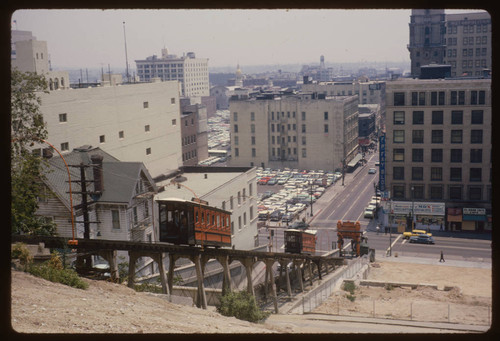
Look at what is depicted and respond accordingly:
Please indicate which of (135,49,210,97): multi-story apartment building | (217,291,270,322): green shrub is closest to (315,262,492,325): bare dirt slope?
(217,291,270,322): green shrub

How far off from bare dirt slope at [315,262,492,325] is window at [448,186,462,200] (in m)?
11.8

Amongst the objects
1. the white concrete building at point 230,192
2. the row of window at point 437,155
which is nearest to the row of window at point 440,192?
the row of window at point 437,155

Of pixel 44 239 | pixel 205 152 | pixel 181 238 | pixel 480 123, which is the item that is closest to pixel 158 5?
pixel 44 239

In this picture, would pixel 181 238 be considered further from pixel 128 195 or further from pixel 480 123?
pixel 480 123

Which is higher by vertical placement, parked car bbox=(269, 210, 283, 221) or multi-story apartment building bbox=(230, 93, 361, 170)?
multi-story apartment building bbox=(230, 93, 361, 170)

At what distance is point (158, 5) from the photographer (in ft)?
15.1

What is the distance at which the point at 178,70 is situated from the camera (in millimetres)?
178500

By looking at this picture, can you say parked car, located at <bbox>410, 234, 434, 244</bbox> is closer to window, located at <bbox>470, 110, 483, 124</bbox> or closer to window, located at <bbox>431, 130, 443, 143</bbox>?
window, located at <bbox>431, 130, 443, 143</bbox>

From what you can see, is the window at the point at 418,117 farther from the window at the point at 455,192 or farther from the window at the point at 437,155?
the window at the point at 455,192

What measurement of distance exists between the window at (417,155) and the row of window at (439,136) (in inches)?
35.4

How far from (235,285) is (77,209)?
10.8 m

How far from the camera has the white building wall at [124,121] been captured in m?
32.2

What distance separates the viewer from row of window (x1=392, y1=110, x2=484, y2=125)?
46.7 metres

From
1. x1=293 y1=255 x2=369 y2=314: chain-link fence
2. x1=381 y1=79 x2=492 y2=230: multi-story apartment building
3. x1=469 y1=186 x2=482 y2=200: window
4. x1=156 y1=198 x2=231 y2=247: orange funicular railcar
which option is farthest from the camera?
x1=469 y1=186 x2=482 y2=200: window
